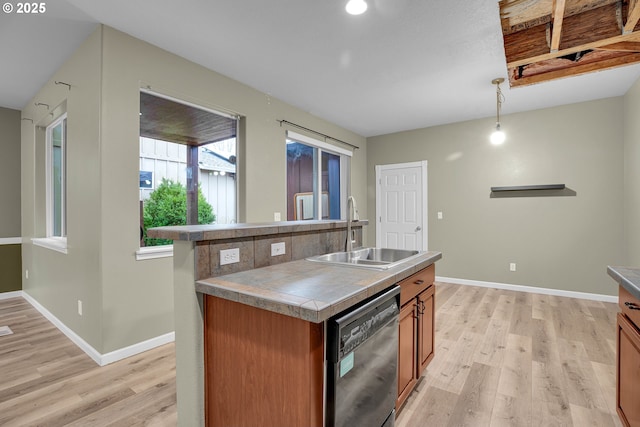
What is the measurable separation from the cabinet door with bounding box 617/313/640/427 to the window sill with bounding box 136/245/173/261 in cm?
308

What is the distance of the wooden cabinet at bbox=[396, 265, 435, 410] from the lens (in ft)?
5.74

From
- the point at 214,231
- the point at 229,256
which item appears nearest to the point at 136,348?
the point at 229,256

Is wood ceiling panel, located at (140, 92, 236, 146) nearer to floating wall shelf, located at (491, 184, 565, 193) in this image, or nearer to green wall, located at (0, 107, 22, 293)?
green wall, located at (0, 107, 22, 293)

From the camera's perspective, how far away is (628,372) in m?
1.45

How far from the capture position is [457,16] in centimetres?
230

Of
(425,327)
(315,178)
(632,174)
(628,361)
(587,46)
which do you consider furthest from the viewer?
(315,178)

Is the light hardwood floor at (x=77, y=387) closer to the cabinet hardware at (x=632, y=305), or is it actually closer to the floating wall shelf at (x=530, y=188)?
the cabinet hardware at (x=632, y=305)

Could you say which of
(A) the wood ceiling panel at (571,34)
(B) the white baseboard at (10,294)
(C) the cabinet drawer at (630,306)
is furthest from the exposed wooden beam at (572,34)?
(B) the white baseboard at (10,294)

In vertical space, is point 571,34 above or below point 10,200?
above

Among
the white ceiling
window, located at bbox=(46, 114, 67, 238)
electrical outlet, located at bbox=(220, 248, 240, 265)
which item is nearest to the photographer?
electrical outlet, located at bbox=(220, 248, 240, 265)

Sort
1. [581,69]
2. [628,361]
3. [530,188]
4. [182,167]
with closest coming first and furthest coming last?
[628,361], [581,69], [182,167], [530,188]

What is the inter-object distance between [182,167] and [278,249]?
6.31 ft

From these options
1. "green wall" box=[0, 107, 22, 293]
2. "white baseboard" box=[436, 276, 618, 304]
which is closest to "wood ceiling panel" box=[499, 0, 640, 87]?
"white baseboard" box=[436, 276, 618, 304]

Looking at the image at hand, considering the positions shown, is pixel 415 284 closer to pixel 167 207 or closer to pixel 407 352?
pixel 407 352
